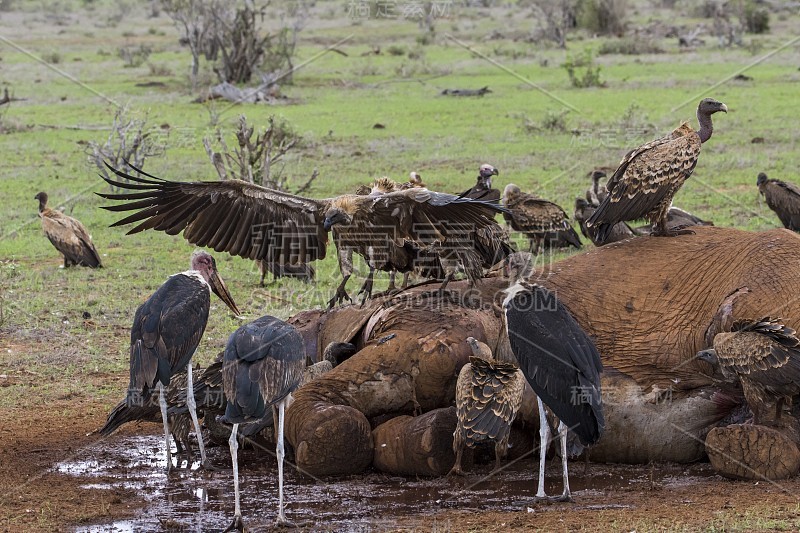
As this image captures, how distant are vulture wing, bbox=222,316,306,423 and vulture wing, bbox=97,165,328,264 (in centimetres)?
200

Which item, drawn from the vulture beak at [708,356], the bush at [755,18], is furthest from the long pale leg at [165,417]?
the bush at [755,18]

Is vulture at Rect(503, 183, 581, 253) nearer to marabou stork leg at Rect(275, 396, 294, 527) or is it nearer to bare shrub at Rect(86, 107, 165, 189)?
bare shrub at Rect(86, 107, 165, 189)

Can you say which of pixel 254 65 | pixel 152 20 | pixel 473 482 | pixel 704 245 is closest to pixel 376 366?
pixel 473 482

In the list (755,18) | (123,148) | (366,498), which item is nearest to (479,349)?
(366,498)

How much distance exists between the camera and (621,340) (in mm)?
8234

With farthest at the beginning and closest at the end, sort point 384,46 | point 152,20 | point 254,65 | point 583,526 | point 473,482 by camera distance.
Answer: point 152,20, point 384,46, point 254,65, point 473,482, point 583,526

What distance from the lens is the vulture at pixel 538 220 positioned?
48.5ft

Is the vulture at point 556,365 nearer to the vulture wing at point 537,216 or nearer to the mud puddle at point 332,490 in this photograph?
the mud puddle at point 332,490

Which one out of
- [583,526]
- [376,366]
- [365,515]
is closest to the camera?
[583,526]

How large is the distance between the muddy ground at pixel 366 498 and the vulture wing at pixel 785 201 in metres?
7.68

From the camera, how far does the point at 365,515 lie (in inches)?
270

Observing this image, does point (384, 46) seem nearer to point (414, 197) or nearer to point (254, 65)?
point (254, 65)

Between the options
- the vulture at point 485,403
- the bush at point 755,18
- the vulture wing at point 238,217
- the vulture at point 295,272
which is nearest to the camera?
the vulture at point 485,403

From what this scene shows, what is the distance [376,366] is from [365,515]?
164 cm
